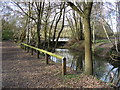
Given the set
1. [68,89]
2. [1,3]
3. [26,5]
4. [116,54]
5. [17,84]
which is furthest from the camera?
[26,5]

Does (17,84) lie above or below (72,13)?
below

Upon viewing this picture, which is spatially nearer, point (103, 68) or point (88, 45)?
point (88, 45)

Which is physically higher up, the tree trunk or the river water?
the tree trunk

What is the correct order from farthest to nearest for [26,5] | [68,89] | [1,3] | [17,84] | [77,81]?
[26,5] < [1,3] < [77,81] < [17,84] < [68,89]

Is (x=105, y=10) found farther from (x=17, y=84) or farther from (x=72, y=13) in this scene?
(x=17, y=84)

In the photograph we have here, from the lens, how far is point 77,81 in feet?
18.0

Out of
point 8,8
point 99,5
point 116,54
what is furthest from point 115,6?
point 8,8

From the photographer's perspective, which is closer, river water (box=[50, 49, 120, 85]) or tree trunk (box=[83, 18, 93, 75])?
tree trunk (box=[83, 18, 93, 75])

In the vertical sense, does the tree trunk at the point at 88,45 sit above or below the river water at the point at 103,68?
above

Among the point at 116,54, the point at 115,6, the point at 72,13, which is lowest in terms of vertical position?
the point at 116,54

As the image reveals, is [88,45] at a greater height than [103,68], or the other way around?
[88,45]

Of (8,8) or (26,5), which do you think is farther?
(26,5)

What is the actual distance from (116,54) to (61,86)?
45.4ft

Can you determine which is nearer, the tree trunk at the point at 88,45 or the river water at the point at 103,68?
the tree trunk at the point at 88,45
